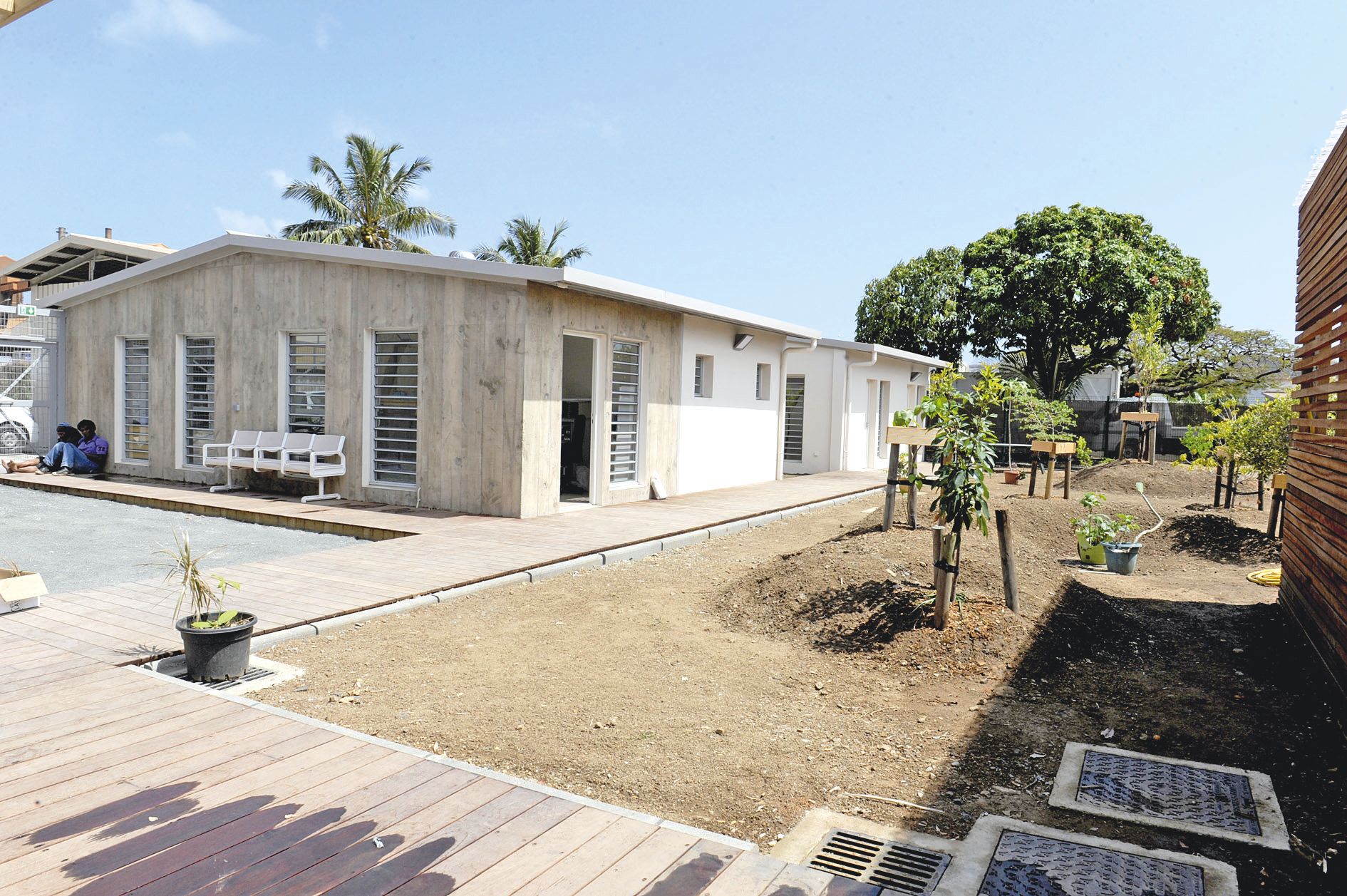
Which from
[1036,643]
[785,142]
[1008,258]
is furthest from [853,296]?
[1036,643]

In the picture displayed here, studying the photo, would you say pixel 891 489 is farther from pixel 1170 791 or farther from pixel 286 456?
pixel 286 456

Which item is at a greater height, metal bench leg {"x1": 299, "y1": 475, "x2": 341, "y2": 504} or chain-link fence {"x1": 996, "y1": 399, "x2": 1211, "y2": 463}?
chain-link fence {"x1": 996, "y1": 399, "x2": 1211, "y2": 463}

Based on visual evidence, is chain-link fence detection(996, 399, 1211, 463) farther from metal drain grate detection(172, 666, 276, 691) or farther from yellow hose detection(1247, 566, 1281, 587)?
metal drain grate detection(172, 666, 276, 691)

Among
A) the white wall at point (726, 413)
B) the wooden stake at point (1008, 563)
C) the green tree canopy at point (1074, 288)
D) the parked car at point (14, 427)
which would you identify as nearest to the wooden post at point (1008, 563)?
the wooden stake at point (1008, 563)

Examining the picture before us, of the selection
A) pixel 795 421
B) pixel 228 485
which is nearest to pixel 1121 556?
pixel 795 421

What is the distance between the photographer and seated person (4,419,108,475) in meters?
13.4

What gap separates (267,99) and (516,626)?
50.1 feet

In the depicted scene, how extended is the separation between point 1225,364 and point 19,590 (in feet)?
Result: 115

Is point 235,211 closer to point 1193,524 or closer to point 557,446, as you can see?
point 557,446

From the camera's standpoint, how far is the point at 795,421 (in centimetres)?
1830

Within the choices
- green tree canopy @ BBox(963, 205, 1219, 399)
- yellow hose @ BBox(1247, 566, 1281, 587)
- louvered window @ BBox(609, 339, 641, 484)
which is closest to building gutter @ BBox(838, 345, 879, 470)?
louvered window @ BBox(609, 339, 641, 484)

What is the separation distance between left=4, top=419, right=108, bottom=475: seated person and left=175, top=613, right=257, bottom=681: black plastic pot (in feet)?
37.2

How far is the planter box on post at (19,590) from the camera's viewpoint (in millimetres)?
5129

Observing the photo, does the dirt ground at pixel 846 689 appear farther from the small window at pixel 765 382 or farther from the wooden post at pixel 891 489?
the small window at pixel 765 382
